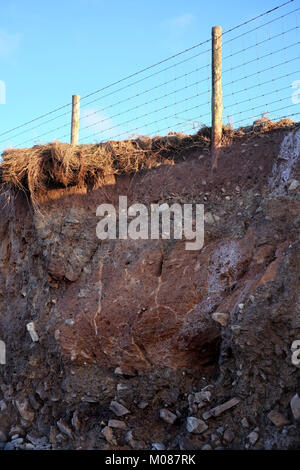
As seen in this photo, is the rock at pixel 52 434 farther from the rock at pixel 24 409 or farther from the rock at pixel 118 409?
the rock at pixel 118 409

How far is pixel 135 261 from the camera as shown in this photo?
5.38 meters

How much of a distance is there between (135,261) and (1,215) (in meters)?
3.20

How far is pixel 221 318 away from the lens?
169 inches

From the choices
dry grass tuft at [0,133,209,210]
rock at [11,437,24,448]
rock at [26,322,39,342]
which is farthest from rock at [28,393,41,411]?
dry grass tuft at [0,133,209,210]

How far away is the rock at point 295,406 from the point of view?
132 inches

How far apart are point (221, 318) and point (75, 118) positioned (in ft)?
14.1

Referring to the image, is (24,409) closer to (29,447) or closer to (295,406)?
(29,447)

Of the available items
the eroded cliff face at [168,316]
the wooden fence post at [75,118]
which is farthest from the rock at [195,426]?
the wooden fence post at [75,118]

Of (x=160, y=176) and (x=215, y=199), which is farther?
(x=160, y=176)

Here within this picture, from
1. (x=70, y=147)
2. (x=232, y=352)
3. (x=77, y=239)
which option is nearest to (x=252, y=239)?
(x=232, y=352)

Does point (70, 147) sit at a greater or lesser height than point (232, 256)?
greater

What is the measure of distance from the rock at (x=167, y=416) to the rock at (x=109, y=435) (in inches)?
18.8

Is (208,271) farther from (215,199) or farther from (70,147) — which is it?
(70,147)

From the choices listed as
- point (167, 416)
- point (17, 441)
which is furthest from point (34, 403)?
point (167, 416)
